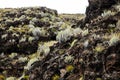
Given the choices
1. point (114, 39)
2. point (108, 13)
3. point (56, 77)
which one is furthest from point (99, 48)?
point (108, 13)

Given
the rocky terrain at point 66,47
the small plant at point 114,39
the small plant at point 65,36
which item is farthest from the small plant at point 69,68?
the small plant at point 65,36

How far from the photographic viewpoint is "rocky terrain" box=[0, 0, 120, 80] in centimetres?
1415

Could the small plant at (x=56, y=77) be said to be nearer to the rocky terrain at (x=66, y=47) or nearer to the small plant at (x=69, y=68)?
the rocky terrain at (x=66, y=47)

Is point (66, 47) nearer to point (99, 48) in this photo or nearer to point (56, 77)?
point (56, 77)

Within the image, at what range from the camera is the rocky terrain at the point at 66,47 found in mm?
14148

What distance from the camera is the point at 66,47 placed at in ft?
59.8

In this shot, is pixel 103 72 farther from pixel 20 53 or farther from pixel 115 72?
pixel 20 53

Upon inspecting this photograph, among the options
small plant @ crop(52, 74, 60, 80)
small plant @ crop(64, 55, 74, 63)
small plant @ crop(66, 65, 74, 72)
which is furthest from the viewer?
small plant @ crop(64, 55, 74, 63)

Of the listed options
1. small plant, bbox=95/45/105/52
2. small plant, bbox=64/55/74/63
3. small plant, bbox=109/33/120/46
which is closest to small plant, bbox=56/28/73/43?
small plant, bbox=64/55/74/63

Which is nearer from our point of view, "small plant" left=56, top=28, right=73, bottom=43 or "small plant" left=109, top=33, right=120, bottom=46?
"small plant" left=109, top=33, right=120, bottom=46

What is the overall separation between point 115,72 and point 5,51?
515 inches

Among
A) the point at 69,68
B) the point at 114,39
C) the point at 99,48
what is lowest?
the point at 69,68

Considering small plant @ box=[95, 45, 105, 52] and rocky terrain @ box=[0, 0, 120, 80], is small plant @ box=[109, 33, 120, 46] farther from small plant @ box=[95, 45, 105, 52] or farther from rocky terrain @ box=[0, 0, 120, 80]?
small plant @ box=[95, 45, 105, 52]

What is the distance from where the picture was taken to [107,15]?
18.1 m
